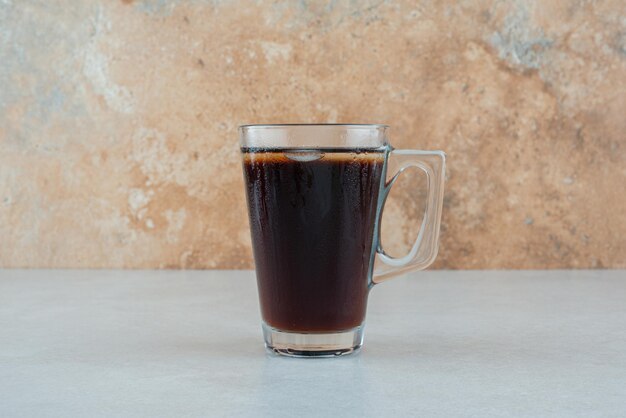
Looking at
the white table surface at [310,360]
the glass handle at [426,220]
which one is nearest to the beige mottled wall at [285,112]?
the white table surface at [310,360]

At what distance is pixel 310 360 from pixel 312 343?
17mm

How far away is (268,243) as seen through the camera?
30.7 inches

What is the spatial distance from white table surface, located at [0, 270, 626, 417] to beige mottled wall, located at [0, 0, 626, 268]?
237 mm

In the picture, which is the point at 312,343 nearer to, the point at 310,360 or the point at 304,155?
the point at 310,360

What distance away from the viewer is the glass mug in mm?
752

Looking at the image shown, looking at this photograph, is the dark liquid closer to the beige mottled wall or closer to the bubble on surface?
the bubble on surface

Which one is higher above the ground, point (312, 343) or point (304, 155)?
point (304, 155)

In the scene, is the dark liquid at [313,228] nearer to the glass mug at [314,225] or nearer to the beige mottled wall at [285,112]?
the glass mug at [314,225]

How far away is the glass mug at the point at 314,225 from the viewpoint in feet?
2.47

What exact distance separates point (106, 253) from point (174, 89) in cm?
33

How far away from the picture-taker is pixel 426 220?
0.83m

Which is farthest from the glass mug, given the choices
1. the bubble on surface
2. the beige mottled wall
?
the beige mottled wall

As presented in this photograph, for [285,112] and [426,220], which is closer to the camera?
[426,220]

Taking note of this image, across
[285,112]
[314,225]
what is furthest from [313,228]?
[285,112]
